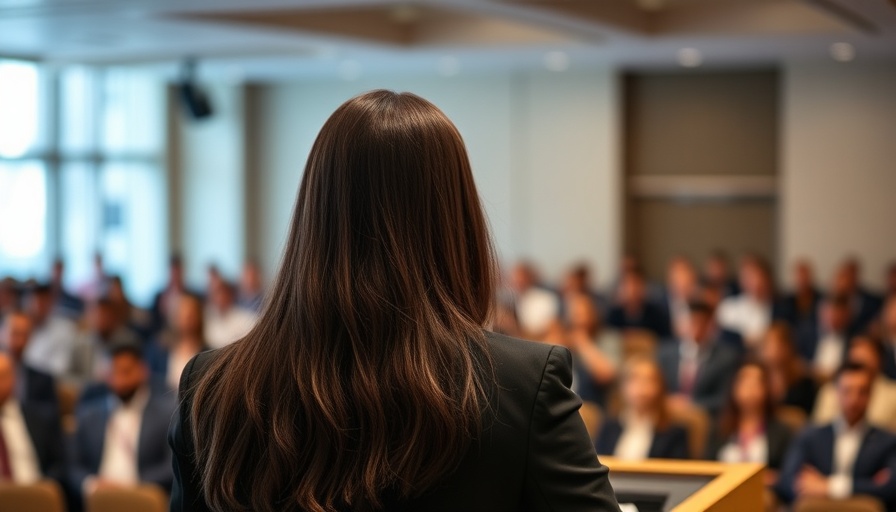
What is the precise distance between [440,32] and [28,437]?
17.3 feet

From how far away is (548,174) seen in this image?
44.5ft

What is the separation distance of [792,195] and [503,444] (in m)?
11.9

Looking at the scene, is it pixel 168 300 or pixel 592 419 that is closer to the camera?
pixel 592 419

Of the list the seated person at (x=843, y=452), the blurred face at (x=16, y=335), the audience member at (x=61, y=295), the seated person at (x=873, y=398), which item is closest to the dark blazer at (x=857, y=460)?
the seated person at (x=843, y=452)

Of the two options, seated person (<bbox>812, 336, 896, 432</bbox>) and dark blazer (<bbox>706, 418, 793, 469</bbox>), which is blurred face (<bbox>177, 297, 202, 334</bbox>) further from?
seated person (<bbox>812, 336, 896, 432</bbox>)

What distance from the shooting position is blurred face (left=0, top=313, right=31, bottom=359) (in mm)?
8672

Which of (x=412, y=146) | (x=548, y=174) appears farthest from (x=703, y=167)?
(x=412, y=146)

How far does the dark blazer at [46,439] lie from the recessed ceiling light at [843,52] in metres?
7.33

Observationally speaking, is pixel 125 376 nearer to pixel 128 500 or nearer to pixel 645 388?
pixel 128 500

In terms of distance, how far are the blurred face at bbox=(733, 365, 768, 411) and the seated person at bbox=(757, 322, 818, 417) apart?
4.17 ft

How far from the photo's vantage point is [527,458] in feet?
4.40

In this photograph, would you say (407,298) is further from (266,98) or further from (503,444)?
(266,98)

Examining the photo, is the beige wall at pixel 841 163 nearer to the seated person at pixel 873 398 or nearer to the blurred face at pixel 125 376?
the seated person at pixel 873 398

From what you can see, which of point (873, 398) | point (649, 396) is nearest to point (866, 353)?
point (873, 398)
